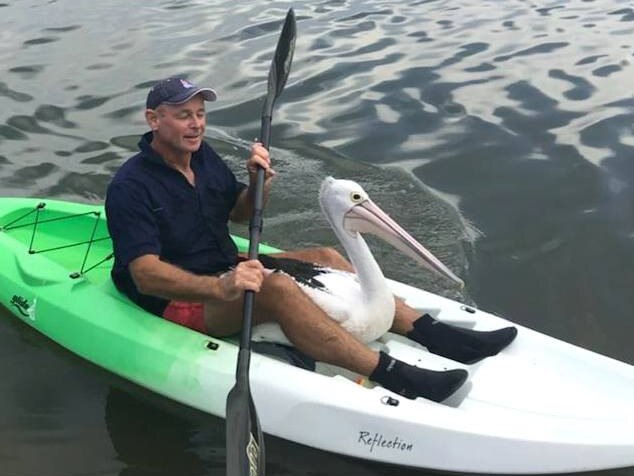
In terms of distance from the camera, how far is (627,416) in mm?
3639

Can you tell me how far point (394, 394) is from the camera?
3.66 m

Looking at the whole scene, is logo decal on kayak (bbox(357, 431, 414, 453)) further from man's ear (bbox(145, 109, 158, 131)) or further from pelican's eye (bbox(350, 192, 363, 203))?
man's ear (bbox(145, 109, 158, 131))

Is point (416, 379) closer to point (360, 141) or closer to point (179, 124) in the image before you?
point (179, 124)

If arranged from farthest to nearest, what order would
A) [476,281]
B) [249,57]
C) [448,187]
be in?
[249,57], [448,187], [476,281]

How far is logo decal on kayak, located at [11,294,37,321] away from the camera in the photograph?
470 centimetres

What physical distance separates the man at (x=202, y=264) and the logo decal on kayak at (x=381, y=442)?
0.85 ft

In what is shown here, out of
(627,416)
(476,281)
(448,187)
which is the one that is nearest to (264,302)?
(627,416)

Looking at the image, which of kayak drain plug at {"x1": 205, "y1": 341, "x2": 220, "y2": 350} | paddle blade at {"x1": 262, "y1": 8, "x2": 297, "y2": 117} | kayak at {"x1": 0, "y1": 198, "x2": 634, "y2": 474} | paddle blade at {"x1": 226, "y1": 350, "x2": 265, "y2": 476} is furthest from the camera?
paddle blade at {"x1": 262, "y1": 8, "x2": 297, "y2": 117}

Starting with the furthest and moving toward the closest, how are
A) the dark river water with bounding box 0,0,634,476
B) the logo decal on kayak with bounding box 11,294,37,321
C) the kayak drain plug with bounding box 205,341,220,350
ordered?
the logo decal on kayak with bounding box 11,294,37,321 < the dark river water with bounding box 0,0,634,476 < the kayak drain plug with bounding box 205,341,220,350

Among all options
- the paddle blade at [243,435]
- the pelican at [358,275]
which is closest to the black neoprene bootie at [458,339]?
the pelican at [358,275]

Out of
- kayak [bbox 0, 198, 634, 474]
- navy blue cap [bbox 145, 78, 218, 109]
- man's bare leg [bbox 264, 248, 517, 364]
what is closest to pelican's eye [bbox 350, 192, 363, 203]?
man's bare leg [bbox 264, 248, 517, 364]

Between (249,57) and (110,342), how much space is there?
668 cm

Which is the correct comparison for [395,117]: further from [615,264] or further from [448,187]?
[615,264]

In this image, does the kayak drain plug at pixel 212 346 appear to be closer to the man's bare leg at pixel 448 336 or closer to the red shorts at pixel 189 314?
the red shorts at pixel 189 314
